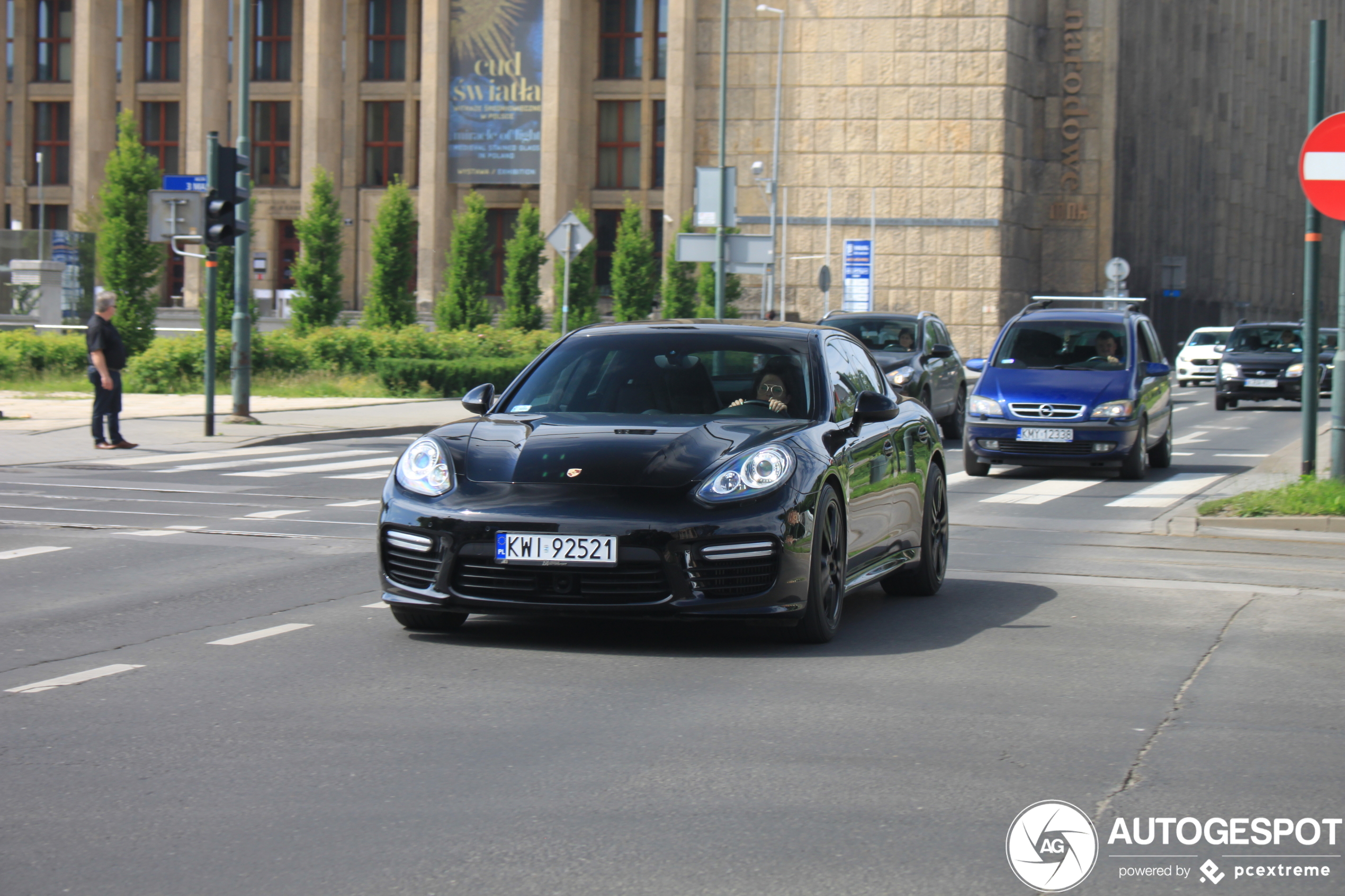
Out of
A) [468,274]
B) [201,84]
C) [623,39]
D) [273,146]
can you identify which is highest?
[623,39]

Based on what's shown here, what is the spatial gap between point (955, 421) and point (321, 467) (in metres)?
10.5

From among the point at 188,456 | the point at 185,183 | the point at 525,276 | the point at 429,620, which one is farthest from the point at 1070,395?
the point at 525,276

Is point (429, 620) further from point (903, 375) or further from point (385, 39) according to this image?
point (385, 39)

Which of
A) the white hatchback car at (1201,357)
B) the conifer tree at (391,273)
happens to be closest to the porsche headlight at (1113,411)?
the white hatchback car at (1201,357)

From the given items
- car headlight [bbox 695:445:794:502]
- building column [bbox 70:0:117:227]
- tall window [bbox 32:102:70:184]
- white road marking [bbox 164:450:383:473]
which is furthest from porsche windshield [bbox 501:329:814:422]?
tall window [bbox 32:102:70:184]

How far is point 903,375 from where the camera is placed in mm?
22453

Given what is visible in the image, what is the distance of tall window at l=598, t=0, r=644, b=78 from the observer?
71.2m

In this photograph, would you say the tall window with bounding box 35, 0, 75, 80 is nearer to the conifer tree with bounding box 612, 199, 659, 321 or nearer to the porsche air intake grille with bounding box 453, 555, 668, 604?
the conifer tree with bounding box 612, 199, 659, 321

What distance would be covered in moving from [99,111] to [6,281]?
35848 mm

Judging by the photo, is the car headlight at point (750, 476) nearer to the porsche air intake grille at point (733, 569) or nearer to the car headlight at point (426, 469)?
the porsche air intake grille at point (733, 569)

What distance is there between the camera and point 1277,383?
3472 centimetres

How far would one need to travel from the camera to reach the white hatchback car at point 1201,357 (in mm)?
48750
